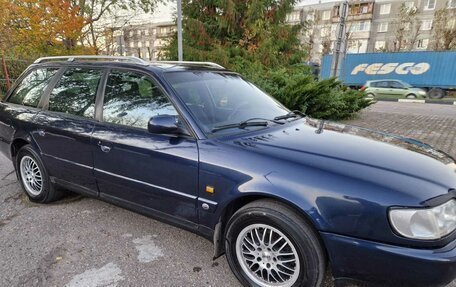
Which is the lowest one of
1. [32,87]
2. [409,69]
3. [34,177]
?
[34,177]

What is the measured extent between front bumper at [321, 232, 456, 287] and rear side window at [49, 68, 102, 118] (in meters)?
2.48

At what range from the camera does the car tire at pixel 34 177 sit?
3.54m

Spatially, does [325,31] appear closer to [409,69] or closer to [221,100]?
[409,69]

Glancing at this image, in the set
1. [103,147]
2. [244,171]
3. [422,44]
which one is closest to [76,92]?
[103,147]

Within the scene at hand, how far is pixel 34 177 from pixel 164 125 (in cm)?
232

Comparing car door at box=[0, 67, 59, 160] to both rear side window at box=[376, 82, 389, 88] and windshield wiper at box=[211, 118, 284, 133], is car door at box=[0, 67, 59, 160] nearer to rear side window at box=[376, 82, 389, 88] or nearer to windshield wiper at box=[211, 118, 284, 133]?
windshield wiper at box=[211, 118, 284, 133]

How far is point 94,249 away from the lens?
2.79 meters

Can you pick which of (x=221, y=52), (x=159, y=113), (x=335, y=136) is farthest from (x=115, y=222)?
(x=221, y=52)

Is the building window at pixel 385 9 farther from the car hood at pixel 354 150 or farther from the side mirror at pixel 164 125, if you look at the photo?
the side mirror at pixel 164 125

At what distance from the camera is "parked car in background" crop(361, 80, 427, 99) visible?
20391mm

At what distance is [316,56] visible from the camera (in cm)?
4900

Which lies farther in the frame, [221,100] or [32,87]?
[32,87]

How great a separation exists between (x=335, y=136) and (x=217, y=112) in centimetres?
103

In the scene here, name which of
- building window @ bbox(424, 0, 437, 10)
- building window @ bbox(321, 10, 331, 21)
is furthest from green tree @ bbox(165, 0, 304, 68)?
building window @ bbox(321, 10, 331, 21)
